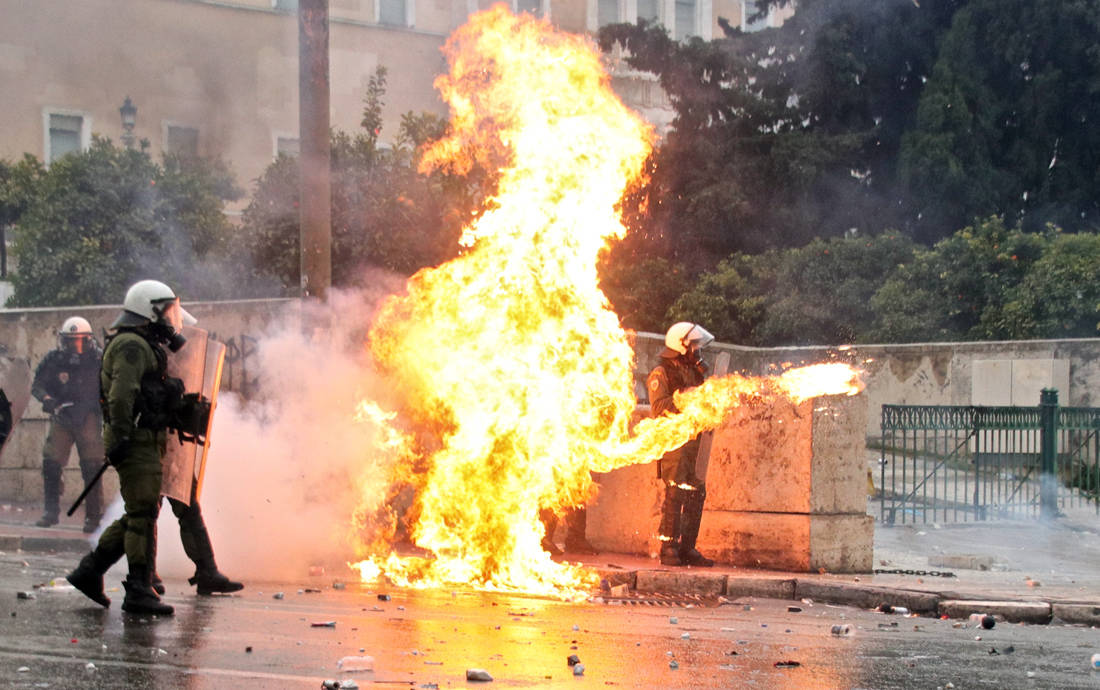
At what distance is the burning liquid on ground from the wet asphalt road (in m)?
0.81

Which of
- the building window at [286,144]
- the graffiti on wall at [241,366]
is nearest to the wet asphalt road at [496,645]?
the graffiti on wall at [241,366]

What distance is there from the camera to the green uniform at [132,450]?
7.82 meters

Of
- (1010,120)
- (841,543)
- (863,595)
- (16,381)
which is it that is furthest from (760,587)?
(1010,120)

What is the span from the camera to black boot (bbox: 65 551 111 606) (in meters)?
7.89

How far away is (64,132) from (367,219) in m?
13.1

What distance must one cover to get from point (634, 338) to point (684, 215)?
38.5 ft

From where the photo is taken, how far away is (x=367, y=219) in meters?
23.3

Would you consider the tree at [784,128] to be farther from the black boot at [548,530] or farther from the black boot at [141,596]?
the black boot at [141,596]

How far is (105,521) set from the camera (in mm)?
12844

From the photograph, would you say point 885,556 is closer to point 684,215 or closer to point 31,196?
point 684,215

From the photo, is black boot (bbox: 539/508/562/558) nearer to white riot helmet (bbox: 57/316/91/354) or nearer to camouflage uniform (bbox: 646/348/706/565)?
camouflage uniform (bbox: 646/348/706/565)

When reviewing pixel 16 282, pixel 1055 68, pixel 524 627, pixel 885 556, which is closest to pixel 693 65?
pixel 1055 68

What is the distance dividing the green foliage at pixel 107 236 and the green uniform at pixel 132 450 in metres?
17.3

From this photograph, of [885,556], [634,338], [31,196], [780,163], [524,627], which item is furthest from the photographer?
[31,196]
